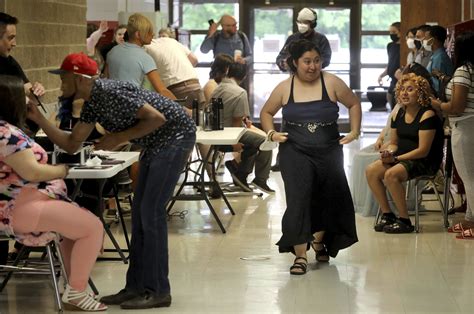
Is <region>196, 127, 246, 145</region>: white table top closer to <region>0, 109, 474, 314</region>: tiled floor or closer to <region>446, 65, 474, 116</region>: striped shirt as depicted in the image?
<region>0, 109, 474, 314</region>: tiled floor

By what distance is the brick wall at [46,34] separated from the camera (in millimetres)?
8320

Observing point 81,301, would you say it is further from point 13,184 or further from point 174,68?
point 174,68

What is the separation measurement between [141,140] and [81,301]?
3.00 ft

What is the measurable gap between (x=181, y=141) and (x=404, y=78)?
322 cm

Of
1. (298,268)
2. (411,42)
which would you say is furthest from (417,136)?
(411,42)

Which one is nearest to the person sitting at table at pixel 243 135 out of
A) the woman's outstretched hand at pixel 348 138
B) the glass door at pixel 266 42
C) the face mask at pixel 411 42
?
the face mask at pixel 411 42

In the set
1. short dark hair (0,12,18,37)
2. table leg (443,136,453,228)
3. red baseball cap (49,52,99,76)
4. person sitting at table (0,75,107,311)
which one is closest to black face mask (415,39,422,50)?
table leg (443,136,453,228)

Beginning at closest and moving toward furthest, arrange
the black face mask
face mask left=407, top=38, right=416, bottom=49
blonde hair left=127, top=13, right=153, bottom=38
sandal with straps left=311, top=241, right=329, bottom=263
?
sandal with straps left=311, top=241, right=329, bottom=263
blonde hair left=127, top=13, right=153, bottom=38
the black face mask
face mask left=407, top=38, right=416, bottom=49

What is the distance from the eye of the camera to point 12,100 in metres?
5.43

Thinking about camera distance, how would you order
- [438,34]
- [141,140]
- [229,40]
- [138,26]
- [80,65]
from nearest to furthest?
[80,65]
[141,140]
[138,26]
[438,34]
[229,40]

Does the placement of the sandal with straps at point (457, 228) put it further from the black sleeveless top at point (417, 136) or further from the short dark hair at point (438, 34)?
the short dark hair at point (438, 34)

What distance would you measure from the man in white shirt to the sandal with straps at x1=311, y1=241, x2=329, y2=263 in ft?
10.5

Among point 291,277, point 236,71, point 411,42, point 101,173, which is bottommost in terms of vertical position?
point 291,277

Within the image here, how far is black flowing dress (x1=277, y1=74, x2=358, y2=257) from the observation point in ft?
22.6
